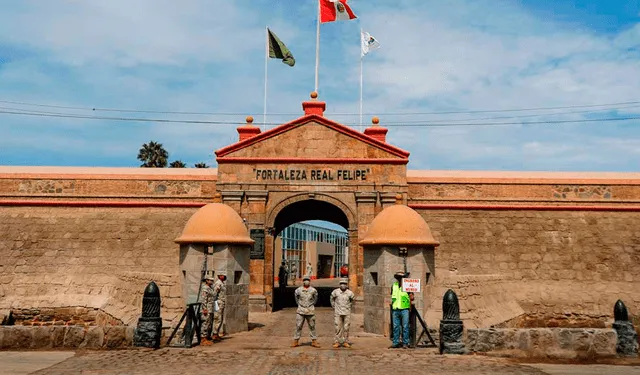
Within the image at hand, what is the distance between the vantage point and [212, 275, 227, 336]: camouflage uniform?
11.8 m

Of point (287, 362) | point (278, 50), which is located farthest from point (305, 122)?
point (287, 362)

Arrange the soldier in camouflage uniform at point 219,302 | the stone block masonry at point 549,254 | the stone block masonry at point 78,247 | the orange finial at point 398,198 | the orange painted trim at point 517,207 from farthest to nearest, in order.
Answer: the orange painted trim at point 517,207 < the orange finial at point 398,198 < the stone block masonry at point 78,247 < the stone block masonry at point 549,254 < the soldier in camouflage uniform at point 219,302

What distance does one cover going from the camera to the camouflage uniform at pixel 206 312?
1132 cm

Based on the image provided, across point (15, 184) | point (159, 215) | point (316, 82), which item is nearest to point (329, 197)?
point (316, 82)

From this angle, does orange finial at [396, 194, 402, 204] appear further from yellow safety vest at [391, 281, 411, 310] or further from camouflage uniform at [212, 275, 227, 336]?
camouflage uniform at [212, 275, 227, 336]

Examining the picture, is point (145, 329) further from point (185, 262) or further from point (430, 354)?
point (430, 354)

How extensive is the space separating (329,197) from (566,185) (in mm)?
8924

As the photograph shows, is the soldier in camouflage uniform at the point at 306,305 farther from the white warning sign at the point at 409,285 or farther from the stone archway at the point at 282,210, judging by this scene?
the stone archway at the point at 282,210

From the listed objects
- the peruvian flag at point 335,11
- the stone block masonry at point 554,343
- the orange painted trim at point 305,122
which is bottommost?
the stone block masonry at point 554,343

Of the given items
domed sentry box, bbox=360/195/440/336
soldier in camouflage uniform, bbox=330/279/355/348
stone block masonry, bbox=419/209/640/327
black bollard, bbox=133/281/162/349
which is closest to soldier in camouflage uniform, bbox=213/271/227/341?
black bollard, bbox=133/281/162/349

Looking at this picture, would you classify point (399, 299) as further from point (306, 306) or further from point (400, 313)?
point (306, 306)

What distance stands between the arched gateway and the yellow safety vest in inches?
313

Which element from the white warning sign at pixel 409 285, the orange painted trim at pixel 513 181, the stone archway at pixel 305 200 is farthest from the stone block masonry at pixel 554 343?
the orange painted trim at pixel 513 181

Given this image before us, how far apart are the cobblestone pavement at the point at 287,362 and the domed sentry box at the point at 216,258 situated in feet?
5.40
